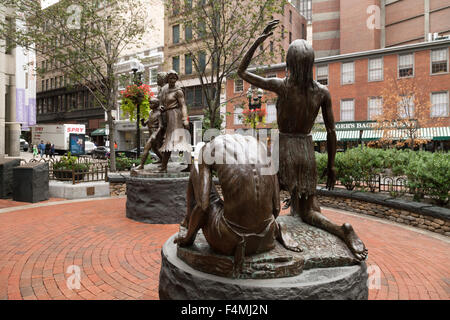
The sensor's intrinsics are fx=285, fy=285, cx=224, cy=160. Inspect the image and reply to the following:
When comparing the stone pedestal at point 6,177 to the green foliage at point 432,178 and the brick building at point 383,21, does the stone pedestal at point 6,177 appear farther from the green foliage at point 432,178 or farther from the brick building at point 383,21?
the brick building at point 383,21

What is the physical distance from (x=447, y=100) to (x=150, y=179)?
82.5 feet

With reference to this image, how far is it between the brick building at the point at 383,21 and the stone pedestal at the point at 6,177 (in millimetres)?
33486

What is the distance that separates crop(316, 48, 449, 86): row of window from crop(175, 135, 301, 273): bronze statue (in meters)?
25.9

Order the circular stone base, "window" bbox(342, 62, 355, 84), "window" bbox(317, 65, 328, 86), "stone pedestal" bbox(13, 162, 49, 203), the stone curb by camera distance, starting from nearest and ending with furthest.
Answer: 1. the circular stone base
2. the stone curb
3. "stone pedestal" bbox(13, 162, 49, 203)
4. "window" bbox(342, 62, 355, 84)
5. "window" bbox(317, 65, 328, 86)

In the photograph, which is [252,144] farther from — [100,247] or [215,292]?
[100,247]

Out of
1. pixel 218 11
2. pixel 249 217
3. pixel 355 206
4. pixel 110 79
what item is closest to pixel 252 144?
pixel 249 217

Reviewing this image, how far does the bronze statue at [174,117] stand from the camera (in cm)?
664

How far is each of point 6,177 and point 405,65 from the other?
27.1 meters

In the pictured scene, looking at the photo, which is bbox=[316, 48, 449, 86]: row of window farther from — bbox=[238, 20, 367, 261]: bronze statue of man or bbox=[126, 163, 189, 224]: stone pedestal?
bbox=[238, 20, 367, 261]: bronze statue of man

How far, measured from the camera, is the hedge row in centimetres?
643

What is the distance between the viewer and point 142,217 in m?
6.49

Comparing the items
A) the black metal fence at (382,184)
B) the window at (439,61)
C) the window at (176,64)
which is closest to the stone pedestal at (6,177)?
the black metal fence at (382,184)

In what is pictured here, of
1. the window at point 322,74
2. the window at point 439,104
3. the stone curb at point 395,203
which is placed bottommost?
the stone curb at point 395,203

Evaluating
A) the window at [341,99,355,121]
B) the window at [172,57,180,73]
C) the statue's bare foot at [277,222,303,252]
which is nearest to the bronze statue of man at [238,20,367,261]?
the statue's bare foot at [277,222,303,252]
